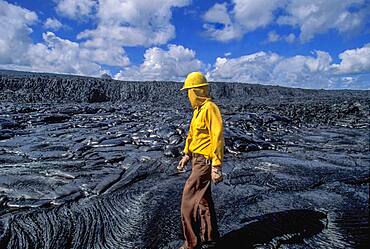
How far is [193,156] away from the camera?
3.48 meters

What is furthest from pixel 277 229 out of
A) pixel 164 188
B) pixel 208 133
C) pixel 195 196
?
pixel 164 188

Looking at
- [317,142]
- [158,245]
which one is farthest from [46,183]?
[317,142]

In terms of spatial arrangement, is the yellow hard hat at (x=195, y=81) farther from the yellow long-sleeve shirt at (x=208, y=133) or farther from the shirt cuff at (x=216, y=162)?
the shirt cuff at (x=216, y=162)

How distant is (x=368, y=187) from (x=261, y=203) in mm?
2113

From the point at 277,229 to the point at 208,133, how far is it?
153 centimetres

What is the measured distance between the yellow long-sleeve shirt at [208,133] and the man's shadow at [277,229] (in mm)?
1044

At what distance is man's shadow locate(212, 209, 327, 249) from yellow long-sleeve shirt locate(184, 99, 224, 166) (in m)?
1.04

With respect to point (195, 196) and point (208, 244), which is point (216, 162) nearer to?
point (195, 196)

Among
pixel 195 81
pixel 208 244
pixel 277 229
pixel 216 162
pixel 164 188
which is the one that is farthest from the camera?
pixel 164 188

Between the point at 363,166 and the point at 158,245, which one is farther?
the point at 363,166

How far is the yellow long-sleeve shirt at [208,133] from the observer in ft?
10.4

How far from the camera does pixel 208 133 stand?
3.38 m

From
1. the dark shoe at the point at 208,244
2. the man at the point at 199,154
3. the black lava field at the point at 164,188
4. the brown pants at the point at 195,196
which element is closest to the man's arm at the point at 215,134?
the man at the point at 199,154

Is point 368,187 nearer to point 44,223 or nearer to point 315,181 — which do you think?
point 315,181
